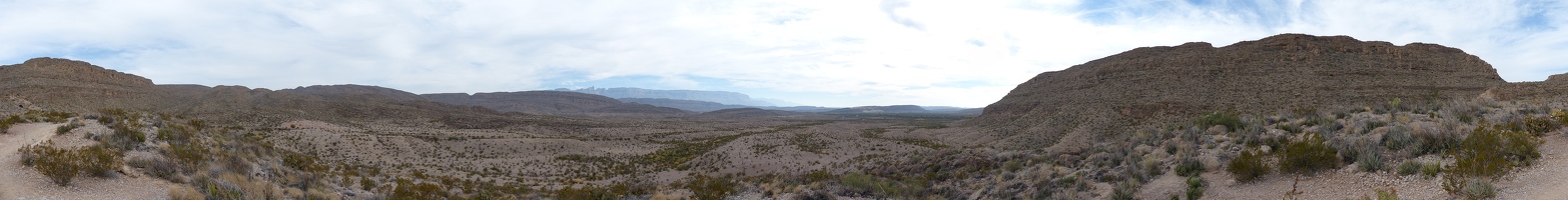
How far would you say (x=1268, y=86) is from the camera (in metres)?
41.2

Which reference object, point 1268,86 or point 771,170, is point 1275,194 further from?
point 1268,86

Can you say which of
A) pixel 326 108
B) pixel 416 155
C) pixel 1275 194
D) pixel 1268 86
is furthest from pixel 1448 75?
pixel 326 108

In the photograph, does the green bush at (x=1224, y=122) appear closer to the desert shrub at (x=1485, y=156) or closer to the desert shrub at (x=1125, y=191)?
the desert shrub at (x=1125, y=191)

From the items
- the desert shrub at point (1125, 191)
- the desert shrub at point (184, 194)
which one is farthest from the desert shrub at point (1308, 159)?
the desert shrub at point (184, 194)

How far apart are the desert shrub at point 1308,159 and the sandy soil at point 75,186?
53.4 feet

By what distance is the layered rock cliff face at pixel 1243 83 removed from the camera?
37.7 m

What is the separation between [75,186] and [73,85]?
234 feet

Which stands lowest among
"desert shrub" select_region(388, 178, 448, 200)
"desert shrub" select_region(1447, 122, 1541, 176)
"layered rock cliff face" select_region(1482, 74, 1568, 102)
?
"desert shrub" select_region(388, 178, 448, 200)

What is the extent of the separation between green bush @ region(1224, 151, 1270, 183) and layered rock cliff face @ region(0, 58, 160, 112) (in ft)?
227

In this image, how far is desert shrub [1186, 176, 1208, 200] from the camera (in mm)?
8781

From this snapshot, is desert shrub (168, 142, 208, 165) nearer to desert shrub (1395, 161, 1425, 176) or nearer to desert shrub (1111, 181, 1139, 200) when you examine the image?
desert shrub (1111, 181, 1139, 200)

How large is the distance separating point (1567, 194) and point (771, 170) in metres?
24.3

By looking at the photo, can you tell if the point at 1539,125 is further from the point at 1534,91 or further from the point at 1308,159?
the point at 1534,91

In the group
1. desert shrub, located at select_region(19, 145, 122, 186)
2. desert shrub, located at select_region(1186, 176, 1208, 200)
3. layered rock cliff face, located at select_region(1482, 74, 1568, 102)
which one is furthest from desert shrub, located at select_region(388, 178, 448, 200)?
layered rock cliff face, located at select_region(1482, 74, 1568, 102)
